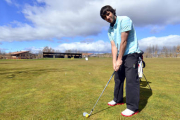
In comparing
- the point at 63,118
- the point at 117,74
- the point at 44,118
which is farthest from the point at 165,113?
the point at 44,118

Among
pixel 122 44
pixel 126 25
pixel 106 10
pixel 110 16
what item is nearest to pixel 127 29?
pixel 126 25

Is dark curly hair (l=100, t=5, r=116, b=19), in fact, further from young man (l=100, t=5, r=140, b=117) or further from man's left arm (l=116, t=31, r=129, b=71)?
man's left arm (l=116, t=31, r=129, b=71)

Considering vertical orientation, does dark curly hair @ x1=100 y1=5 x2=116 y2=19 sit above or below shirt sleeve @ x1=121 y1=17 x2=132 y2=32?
above

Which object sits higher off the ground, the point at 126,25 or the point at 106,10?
the point at 106,10

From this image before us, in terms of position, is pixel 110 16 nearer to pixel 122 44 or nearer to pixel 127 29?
pixel 127 29

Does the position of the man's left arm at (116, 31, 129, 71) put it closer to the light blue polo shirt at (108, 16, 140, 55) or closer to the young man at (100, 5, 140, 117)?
the young man at (100, 5, 140, 117)

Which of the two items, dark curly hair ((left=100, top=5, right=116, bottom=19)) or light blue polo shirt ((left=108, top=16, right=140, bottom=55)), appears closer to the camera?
light blue polo shirt ((left=108, top=16, right=140, bottom=55))

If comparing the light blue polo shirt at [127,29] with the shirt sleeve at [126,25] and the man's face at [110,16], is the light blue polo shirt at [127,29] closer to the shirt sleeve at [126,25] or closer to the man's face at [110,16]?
the shirt sleeve at [126,25]

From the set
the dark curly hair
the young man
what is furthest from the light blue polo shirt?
the dark curly hair

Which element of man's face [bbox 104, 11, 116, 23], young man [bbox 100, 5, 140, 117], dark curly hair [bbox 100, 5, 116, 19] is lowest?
young man [bbox 100, 5, 140, 117]

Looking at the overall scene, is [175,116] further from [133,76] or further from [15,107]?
[15,107]

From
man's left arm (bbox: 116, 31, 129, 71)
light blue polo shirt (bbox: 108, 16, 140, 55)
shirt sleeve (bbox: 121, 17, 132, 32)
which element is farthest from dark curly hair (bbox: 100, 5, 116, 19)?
man's left arm (bbox: 116, 31, 129, 71)

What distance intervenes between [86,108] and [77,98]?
3.18 ft

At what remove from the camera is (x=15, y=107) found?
3.82m
